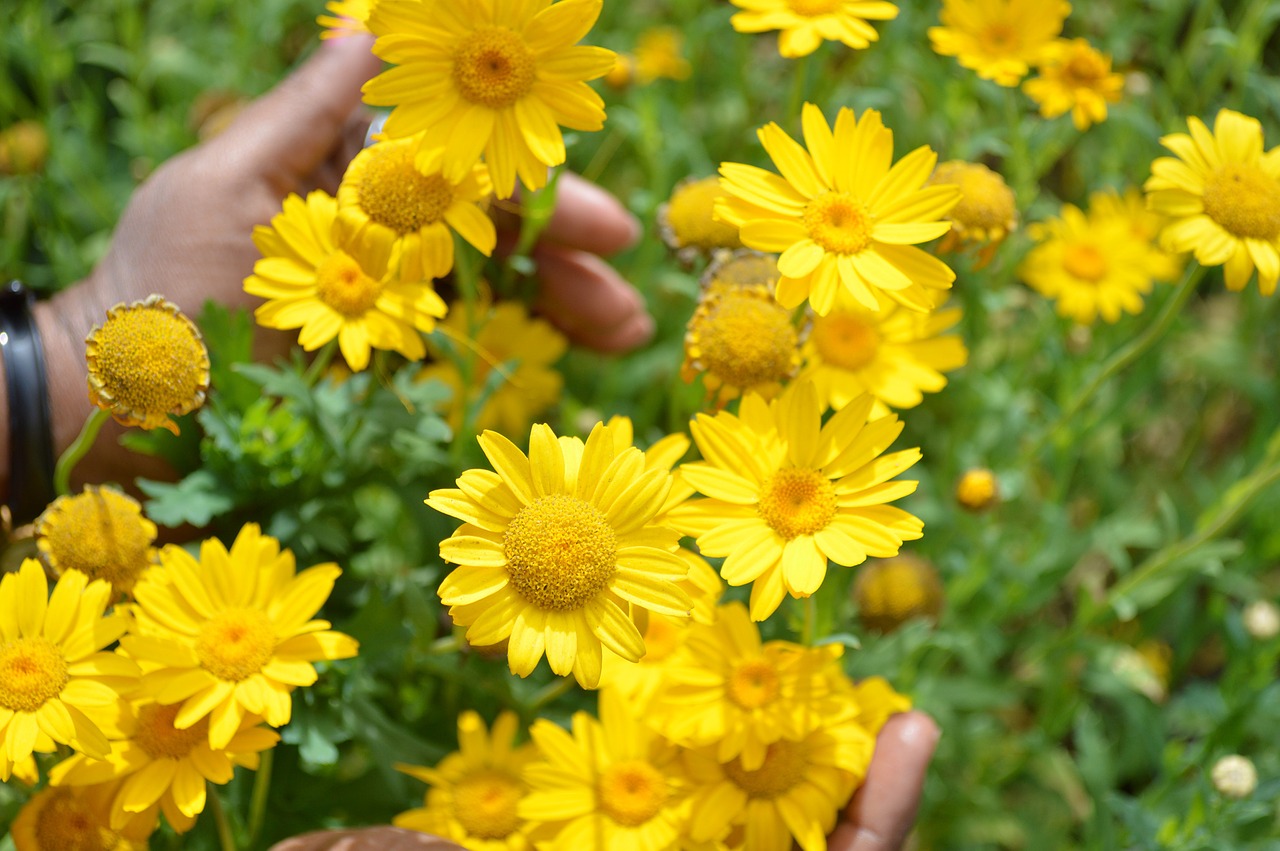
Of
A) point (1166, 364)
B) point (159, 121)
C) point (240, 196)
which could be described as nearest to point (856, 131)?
point (240, 196)

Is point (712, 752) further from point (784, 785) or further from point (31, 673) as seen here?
point (31, 673)

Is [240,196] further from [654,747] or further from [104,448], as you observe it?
[654,747]

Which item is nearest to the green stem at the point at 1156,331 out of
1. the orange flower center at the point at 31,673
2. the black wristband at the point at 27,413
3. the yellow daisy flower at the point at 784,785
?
the yellow daisy flower at the point at 784,785

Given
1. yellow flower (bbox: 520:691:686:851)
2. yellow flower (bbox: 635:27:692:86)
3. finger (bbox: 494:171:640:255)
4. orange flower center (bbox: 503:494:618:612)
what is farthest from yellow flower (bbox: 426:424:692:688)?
yellow flower (bbox: 635:27:692:86)

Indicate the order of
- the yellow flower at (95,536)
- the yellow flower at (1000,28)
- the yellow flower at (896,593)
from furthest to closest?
the yellow flower at (896,593), the yellow flower at (1000,28), the yellow flower at (95,536)

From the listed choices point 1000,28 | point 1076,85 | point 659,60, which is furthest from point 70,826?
point 659,60

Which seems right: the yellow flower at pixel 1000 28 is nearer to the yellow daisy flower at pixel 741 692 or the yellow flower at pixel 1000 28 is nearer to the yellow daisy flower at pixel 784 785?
the yellow daisy flower at pixel 741 692
